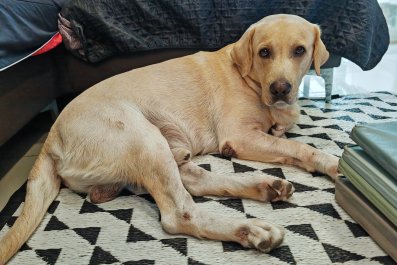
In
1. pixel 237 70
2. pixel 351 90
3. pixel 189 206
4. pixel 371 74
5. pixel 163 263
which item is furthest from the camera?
pixel 371 74

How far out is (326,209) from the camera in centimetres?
136

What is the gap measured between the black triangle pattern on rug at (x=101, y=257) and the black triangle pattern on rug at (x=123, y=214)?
0.61ft

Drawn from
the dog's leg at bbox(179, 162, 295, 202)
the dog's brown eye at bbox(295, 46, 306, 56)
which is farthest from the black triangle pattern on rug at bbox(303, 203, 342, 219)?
the dog's brown eye at bbox(295, 46, 306, 56)

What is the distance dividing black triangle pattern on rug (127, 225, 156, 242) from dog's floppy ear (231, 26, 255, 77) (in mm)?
992

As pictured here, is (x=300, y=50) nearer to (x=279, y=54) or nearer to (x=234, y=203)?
(x=279, y=54)

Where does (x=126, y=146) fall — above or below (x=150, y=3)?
below

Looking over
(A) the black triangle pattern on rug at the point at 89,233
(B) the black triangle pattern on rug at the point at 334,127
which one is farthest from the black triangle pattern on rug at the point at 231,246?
(B) the black triangle pattern on rug at the point at 334,127

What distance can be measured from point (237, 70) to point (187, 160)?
639 millimetres

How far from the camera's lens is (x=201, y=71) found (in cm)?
192

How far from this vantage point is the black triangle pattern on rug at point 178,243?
1.18 m

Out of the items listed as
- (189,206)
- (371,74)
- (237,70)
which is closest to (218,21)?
(237,70)

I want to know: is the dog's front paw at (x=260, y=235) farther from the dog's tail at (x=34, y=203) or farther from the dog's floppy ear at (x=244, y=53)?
the dog's floppy ear at (x=244, y=53)

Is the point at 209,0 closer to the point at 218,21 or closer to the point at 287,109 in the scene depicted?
the point at 218,21

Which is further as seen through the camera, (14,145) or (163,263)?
(14,145)
